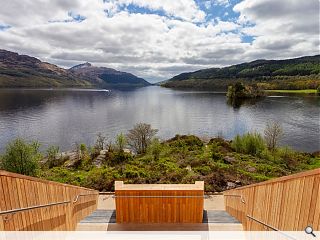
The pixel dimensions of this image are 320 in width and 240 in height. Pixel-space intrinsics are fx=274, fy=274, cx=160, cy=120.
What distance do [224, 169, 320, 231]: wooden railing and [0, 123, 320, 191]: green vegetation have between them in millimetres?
7465

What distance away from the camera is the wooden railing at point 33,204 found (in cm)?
336

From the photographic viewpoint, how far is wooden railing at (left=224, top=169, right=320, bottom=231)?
3.02 metres

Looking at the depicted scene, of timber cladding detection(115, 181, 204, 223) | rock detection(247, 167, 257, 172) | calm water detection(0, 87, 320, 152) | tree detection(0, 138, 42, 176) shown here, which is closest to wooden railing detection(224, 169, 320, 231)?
timber cladding detection(115, 181, 204, 223)

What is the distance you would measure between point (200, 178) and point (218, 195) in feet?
8.20

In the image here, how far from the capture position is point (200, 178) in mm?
13414

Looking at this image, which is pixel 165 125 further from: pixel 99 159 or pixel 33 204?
pixel 33 204

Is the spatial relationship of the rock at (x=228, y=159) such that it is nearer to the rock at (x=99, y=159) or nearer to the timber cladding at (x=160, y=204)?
the rock at (x=99, y=159)

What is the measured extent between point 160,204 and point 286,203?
396 centimetres

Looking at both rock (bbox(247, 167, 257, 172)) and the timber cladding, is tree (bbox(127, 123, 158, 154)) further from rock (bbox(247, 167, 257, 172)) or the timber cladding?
the timber cladding

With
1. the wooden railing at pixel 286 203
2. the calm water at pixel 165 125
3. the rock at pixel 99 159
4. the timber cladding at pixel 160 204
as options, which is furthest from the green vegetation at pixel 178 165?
the calm water at pixel 165 125

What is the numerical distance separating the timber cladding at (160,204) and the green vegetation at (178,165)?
5134mm

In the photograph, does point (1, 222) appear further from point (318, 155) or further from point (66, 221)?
point (318, 155)

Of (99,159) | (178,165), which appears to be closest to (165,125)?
(99,159)

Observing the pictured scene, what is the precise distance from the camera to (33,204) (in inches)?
156
